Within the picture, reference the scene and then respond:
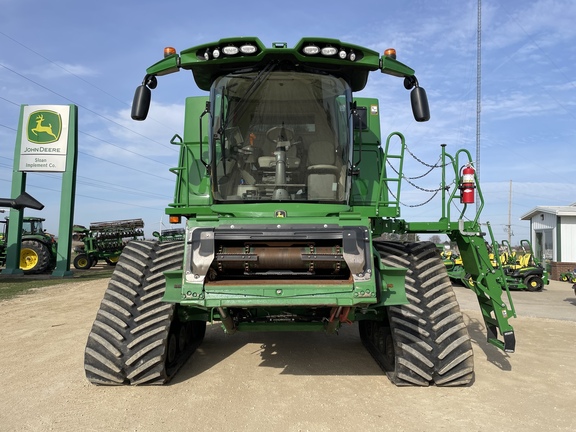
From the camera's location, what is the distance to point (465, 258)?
547 centimetres

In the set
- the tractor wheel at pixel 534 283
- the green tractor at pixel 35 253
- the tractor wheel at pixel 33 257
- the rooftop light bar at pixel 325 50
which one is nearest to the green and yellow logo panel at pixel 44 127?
the green tractor at pixel 35 253

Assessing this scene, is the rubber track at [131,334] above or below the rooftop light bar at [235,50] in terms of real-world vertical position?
below

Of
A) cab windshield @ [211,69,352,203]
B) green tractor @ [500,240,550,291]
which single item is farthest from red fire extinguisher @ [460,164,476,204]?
green tractor @ [500,240,550,291]

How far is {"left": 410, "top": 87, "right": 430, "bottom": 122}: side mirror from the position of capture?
4789 mm

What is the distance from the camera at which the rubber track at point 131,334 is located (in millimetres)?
4297

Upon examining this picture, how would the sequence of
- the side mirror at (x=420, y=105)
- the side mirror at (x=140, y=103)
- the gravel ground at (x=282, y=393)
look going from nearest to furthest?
the gravel ground at (x=282, y=393)
the side mirror at (x=140, y=103)
the side mirror at (x=420, y=105)

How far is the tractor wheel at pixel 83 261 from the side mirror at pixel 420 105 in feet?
82.2

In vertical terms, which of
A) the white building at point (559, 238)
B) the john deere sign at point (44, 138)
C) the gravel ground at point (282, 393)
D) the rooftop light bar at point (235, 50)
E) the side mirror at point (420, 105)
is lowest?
the gravel ground at point (282, 393)

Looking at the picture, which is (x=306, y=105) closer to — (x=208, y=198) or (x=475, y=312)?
(x=208, y=198)

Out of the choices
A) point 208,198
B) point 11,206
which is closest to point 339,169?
point 208,198

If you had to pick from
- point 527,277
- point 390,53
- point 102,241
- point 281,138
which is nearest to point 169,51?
point 281,138

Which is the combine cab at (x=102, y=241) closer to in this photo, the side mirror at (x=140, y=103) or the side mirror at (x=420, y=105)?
the side mirror at (x=140, y=103)

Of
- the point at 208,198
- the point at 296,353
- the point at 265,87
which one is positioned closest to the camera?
the point at 265,87

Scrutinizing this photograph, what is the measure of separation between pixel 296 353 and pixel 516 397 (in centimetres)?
254
